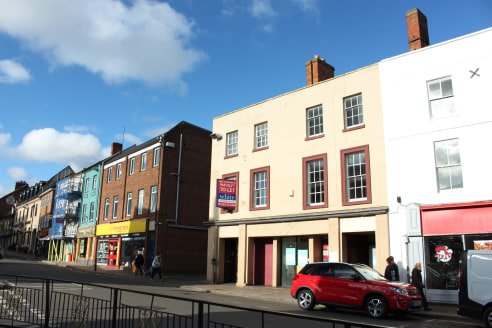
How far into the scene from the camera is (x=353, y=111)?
18641 mm

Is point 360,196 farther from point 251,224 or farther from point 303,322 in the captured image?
point 303,322

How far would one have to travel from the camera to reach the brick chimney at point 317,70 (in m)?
21.6

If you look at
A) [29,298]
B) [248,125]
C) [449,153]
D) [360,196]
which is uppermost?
[248,125]

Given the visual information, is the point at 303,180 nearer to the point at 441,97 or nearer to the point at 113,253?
the point at 441,97

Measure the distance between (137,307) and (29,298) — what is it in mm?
4191

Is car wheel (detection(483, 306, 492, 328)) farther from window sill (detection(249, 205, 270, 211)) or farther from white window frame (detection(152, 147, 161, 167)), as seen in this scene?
white window frame (detection(152, 147, 161, 167))

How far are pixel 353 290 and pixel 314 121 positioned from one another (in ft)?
32.8

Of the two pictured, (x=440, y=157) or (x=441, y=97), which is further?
(x=441, y=97)

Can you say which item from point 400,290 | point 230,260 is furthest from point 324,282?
point 230,260

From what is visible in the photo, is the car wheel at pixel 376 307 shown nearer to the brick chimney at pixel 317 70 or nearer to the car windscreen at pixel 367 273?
the car windscreen at pixel 367 273

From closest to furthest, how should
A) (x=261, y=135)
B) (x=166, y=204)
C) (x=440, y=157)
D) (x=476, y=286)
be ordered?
1. (x=476, y=286)
2. (x=440, y=157)
3. (x=261, y=135)
4. (x=166, y=204)

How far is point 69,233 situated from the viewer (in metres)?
43.3

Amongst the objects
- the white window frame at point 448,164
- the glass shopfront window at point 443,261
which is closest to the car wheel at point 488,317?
the glass shopfront window at point 443,261

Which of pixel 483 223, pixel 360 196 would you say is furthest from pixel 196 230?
pixel 483 223
